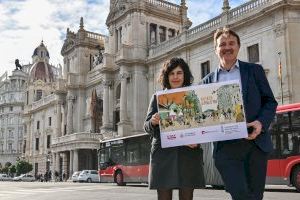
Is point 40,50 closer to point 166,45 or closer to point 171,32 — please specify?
point 171,32

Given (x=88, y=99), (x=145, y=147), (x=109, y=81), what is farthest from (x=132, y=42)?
(x=145, y=147)

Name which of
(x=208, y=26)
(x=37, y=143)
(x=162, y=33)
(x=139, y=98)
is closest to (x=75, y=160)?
(x=139, y=98)

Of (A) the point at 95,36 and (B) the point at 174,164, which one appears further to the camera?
(A) the point at 95,36

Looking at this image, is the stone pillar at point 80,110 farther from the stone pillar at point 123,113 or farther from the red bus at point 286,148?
the red bus at point 286,148

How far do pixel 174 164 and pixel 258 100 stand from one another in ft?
3.43

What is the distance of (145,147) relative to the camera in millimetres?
24188

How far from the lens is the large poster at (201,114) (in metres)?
4.18

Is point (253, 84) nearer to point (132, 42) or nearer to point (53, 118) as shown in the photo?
point (132, 42)

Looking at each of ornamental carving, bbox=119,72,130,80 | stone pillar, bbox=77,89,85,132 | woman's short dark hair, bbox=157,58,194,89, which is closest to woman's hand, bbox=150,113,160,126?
woman's short dark hair, bbox=157,58,194,89

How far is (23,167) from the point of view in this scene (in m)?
69.2

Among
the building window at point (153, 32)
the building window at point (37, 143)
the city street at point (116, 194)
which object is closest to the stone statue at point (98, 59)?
the building window at point (153, 32)

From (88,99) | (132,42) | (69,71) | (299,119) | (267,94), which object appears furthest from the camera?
(69,71)

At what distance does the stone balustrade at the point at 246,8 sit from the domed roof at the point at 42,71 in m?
64.4

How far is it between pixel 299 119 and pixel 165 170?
13307 mm
